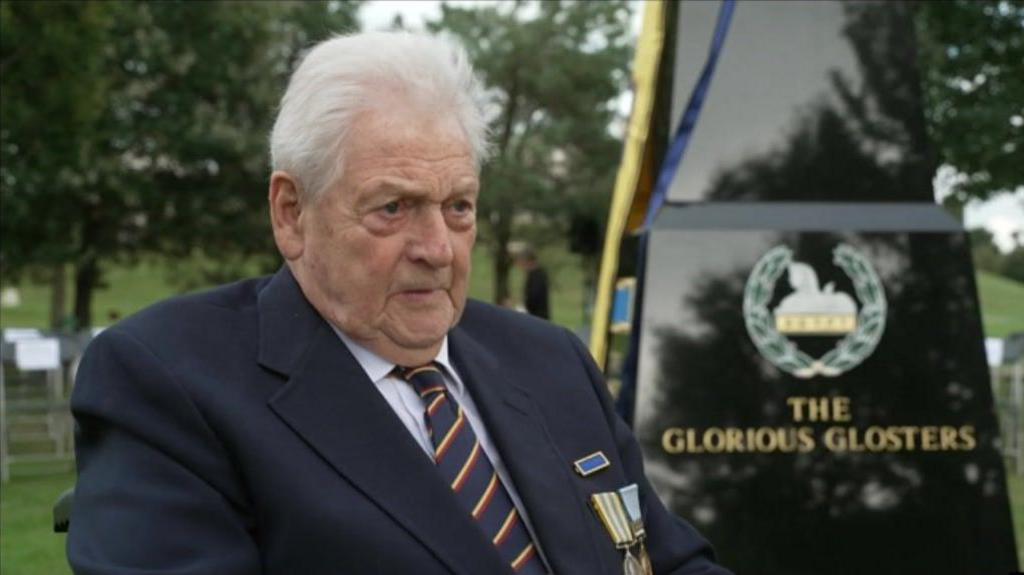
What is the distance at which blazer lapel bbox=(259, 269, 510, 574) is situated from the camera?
2533 mm

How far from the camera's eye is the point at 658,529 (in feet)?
10.00

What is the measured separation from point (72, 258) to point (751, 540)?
2205 cm

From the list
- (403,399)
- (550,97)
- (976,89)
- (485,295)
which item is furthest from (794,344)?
(485,295)

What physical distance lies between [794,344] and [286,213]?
4.89m

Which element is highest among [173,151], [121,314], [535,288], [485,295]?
[173,151]

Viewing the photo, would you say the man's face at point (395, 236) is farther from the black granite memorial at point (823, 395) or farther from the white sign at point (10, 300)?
the white sign at point (10, 300)

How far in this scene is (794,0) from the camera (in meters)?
7.76

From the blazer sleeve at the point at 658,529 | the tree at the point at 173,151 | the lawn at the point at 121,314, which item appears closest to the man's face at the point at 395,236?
the blazer sleeve at the point at 658,529

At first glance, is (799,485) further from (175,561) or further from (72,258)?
(72,258)

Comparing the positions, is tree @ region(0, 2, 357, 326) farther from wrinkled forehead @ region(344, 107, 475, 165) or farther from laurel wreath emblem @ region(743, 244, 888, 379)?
wrinkled forehead @ region(344, 107, 475, 165)

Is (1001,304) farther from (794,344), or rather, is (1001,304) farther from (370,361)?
(370,361)

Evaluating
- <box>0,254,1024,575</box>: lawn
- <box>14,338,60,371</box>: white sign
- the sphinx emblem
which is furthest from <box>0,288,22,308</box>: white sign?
the sphinx emblem

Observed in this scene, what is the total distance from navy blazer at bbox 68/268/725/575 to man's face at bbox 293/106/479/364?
8 centimetres

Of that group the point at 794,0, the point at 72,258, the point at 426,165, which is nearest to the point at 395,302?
the point at 426,165
